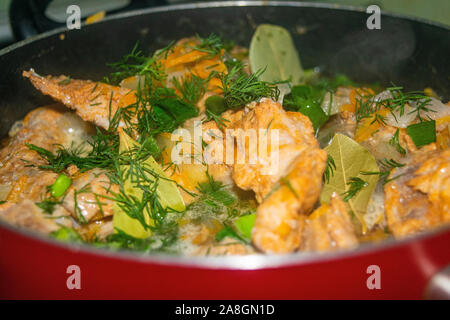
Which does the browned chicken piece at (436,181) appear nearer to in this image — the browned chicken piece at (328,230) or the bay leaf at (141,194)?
the browned chicken piece at (328,230)

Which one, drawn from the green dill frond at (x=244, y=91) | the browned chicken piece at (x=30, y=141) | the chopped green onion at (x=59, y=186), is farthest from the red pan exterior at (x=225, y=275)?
the green dill frond at (x=244, y=91)

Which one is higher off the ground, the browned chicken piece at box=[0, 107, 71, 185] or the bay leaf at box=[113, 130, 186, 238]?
the browned chicken piece at box=[0, 107, 71, 185]

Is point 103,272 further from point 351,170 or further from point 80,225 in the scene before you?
point 351,170

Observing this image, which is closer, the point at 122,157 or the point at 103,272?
the point at 103,272

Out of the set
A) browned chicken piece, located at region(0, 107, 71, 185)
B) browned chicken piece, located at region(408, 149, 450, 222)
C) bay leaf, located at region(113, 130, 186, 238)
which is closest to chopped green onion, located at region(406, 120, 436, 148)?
browned chicken piece, located at region(408, 149, 450, 222)

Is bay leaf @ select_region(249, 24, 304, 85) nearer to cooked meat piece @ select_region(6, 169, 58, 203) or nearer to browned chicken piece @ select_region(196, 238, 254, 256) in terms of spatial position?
browned chicken piece @ select_region(196, 238, 254, 256)

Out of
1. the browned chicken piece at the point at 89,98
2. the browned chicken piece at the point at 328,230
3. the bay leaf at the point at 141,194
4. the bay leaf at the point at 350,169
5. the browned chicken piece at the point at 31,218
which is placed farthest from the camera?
the browned chicken piece at the point at 89,98
